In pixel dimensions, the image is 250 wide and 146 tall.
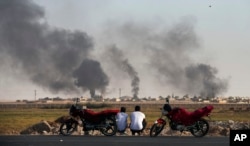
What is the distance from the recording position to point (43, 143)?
23.5 m

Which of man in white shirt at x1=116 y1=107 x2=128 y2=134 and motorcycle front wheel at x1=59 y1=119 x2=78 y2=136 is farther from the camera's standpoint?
motorcycle front wheel at x1=59 y1=119 x2=78 y2=136

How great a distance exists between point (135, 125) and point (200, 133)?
3012mm

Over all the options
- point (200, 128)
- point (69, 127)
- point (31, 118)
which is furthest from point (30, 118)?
point (200, 128)

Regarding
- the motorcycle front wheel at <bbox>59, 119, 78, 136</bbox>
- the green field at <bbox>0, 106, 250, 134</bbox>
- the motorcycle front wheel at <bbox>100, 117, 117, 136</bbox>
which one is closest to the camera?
the motorcycle front wheel at <bbox>100, 117, 117, 136</bbox>

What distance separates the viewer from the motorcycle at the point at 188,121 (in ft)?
89.1

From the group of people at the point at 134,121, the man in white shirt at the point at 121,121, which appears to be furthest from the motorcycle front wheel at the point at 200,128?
the man in white shirt at the point at 121,121

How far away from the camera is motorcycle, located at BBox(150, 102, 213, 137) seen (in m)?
27.2

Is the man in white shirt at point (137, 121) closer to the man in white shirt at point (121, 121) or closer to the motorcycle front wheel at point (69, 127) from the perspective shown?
the man in white shirt at point (121, 121)

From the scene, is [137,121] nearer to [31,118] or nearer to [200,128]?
[200,128]

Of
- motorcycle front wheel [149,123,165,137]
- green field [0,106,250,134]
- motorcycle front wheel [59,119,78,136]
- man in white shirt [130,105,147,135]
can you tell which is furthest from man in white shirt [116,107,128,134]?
green field [0,106,250,134]

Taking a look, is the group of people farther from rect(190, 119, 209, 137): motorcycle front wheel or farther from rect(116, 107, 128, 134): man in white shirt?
rect(190, 119, 209, 137): motorcycle front wheel

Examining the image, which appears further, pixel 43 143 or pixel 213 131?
pixel 213 131

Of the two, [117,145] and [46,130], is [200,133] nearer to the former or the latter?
[117,145]

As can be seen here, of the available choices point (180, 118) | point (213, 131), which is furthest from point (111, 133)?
point (213, 131)
